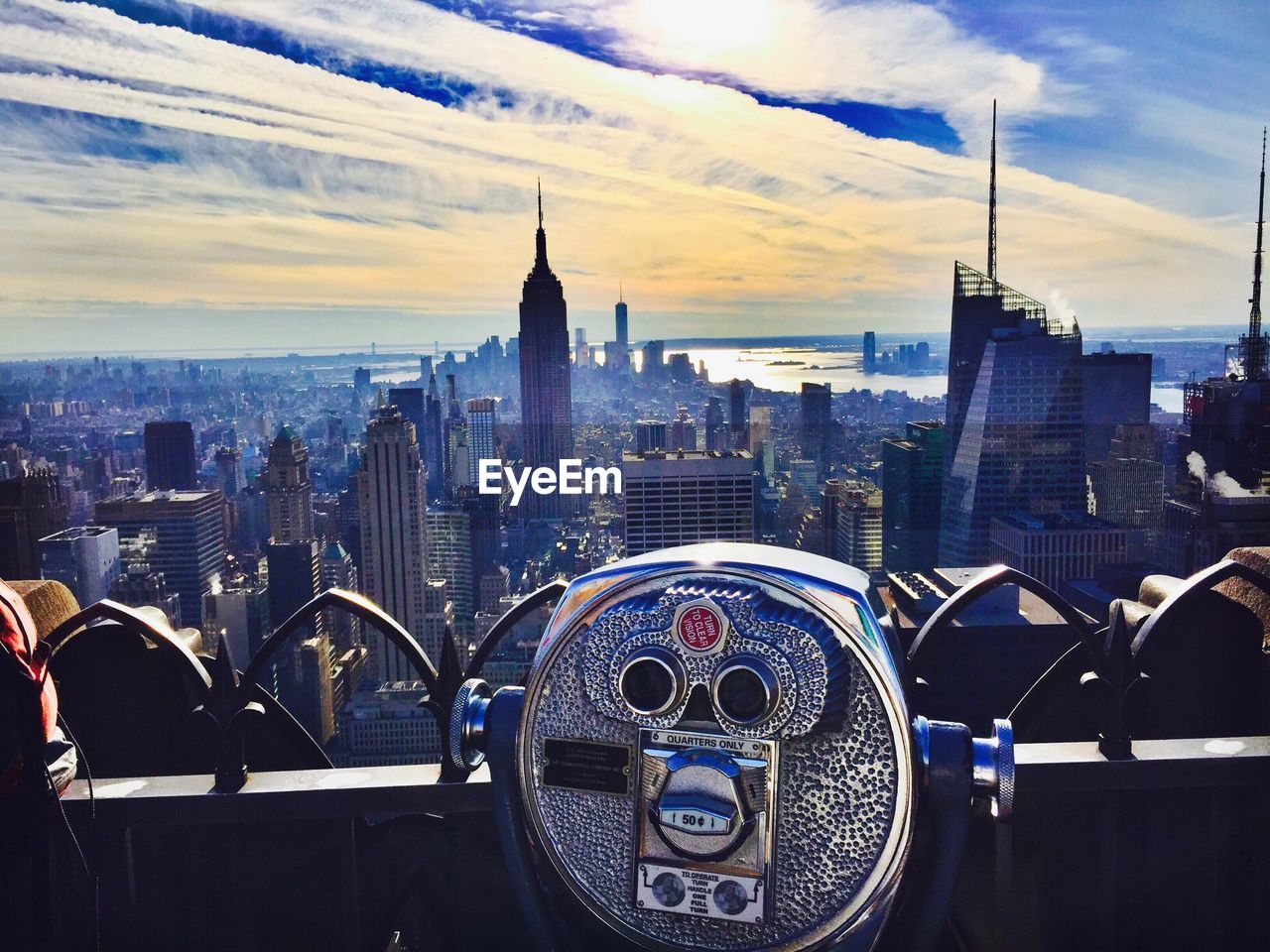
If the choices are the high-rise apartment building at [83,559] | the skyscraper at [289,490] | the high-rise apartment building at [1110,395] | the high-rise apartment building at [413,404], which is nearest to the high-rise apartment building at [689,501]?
the high-rise apartment building at [83,559]

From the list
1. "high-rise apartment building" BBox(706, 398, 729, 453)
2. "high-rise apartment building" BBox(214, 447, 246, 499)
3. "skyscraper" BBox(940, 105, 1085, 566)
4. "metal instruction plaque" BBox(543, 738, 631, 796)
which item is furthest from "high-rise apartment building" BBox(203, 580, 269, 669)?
"metal instruction plaque" BBox(543, 738, 631, 796)

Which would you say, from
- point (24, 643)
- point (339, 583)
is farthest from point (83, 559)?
point (24, 643)

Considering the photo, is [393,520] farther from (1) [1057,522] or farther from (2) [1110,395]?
(2) [1110,395]

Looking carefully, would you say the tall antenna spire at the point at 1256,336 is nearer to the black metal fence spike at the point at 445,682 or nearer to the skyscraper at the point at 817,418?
the skyscraper at the point at 817,418

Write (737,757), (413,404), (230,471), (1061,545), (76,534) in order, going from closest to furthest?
(737,757) → (76,534) → (1061,545) → (230,471) → (413,404)

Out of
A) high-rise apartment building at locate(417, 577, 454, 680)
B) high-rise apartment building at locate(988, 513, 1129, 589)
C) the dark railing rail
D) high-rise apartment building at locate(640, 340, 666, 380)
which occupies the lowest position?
high-rise apartment building at locate(417, 577, 454, 680)

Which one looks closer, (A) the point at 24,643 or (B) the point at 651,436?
(A) the point at 24,643

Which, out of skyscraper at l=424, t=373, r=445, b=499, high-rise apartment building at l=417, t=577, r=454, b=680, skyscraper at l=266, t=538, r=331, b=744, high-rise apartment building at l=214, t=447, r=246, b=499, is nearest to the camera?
skyscraper at l=266, t=538, r=331, b=744

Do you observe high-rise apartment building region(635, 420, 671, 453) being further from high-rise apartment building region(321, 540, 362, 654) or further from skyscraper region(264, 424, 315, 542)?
skyscraper region(264, 424, 315, 542)
